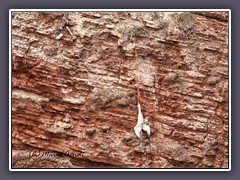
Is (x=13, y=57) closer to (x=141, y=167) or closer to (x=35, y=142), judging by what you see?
(x=35, y=142)

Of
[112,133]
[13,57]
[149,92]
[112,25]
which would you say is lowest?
[112,133]

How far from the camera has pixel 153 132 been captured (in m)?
2.69

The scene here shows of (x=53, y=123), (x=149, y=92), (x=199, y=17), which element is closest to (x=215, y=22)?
(x=199, y=17)

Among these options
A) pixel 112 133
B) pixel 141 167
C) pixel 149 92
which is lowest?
pixel 141 167

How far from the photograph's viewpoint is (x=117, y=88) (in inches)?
106

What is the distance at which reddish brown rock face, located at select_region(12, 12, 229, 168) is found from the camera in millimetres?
2686

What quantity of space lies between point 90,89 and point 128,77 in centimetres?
24

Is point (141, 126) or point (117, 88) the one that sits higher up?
point (117, 88)

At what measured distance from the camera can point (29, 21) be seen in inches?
106

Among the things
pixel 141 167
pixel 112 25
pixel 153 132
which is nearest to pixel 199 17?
pixel 112 25

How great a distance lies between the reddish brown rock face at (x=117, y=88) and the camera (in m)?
2.69
